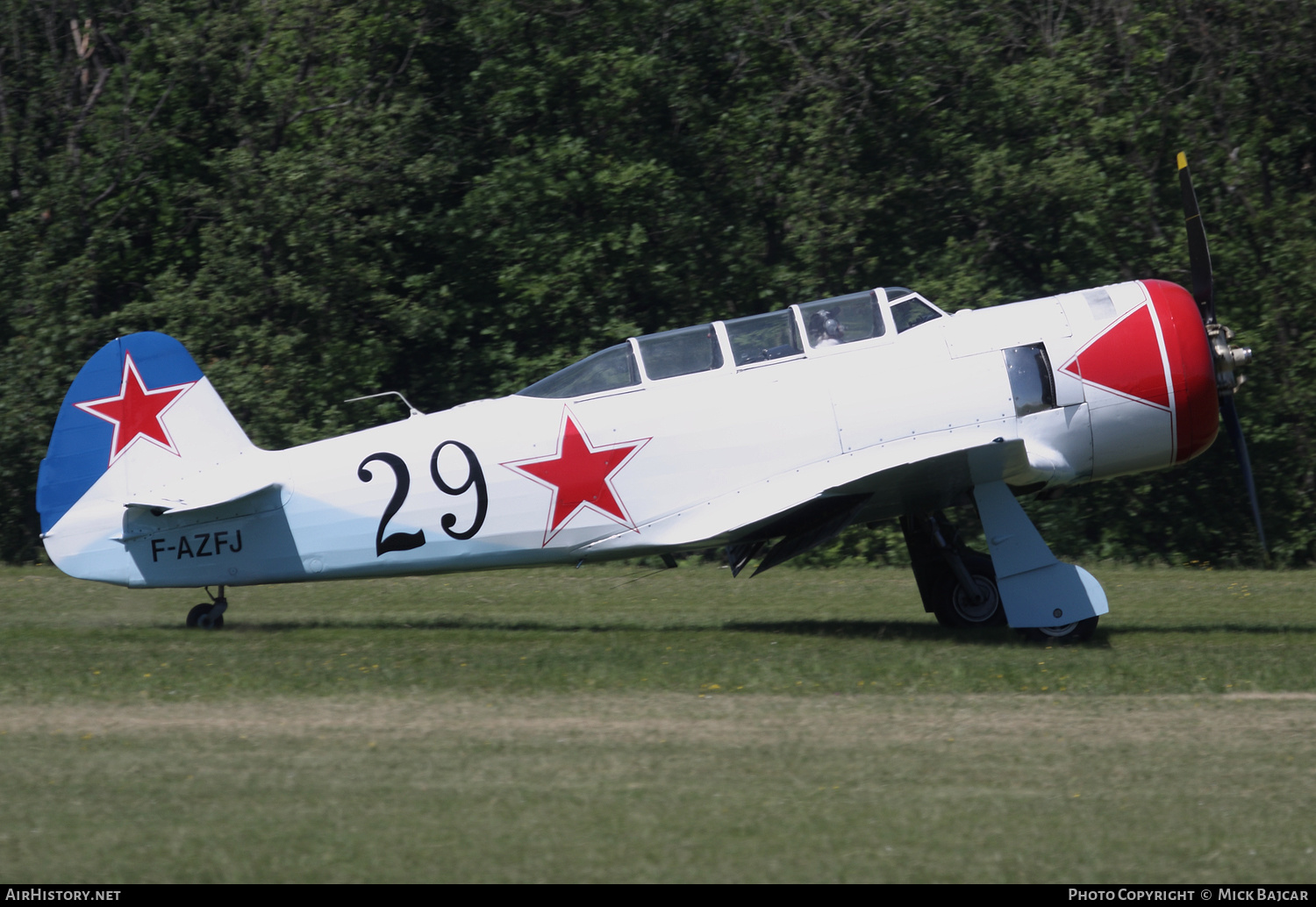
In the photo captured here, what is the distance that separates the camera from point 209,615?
9.90m

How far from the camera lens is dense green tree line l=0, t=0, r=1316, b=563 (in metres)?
17.1

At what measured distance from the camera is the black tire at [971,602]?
10.0m

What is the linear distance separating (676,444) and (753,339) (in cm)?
100

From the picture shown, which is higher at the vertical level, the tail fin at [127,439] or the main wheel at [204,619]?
the tail fin at [127,439]

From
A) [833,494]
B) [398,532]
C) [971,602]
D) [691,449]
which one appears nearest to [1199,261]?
[971,602]

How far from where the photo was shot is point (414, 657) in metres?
8.79

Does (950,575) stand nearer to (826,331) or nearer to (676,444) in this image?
(826,331)

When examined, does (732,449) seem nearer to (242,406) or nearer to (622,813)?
(622,813)

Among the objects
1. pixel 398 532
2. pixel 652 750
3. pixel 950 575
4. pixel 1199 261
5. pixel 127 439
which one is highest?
pixel 127 439

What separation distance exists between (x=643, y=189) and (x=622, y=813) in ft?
46.9

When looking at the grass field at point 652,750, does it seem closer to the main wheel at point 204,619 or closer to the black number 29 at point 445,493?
the main wheel at point 204,619

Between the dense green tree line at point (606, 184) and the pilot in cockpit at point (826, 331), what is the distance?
7526 mm

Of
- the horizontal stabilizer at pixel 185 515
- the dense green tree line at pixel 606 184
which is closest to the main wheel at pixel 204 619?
the horizontal stabilizer at pixel 185 515

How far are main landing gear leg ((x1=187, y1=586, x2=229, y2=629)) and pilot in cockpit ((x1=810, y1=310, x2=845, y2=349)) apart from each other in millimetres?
5095
